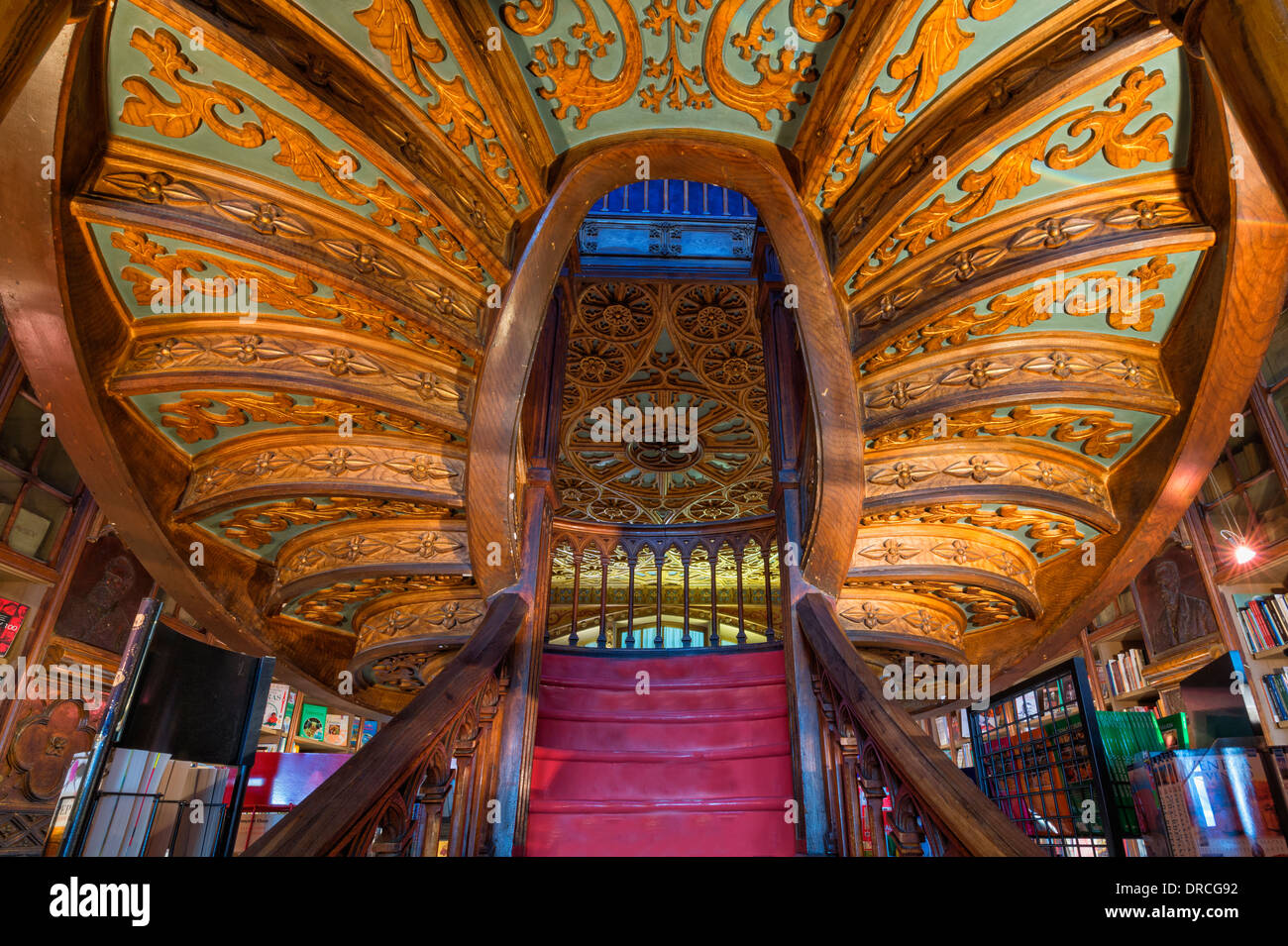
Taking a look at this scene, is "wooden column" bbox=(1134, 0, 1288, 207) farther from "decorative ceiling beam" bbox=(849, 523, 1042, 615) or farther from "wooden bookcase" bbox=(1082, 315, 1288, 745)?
"wooden bookcase" bbox=(1082, 315, 1288, 745)

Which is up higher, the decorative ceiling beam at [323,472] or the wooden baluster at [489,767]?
the decorative ceiling beam at [323,472]

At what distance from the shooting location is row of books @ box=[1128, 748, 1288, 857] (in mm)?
2846

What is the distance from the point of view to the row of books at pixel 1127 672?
618 centimetres

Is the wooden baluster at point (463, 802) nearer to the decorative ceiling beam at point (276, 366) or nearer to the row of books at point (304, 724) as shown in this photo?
the decorative ceiling beam at point (276, 366)

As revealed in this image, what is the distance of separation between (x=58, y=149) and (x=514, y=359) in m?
1.51

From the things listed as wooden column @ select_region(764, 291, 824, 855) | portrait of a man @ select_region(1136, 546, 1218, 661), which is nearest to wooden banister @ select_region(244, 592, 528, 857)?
wooden column @ select_region(764, 291, 824, 855)

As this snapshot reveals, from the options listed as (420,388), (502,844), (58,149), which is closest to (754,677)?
(502,844)

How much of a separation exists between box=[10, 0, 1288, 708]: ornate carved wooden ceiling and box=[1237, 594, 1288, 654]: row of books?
6.32 feet

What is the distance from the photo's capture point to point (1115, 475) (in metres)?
3.35

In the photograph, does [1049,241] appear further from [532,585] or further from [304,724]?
[304,724]

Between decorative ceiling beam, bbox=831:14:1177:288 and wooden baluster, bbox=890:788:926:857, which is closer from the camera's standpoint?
wooden baluster, bbox=890:788:926:857

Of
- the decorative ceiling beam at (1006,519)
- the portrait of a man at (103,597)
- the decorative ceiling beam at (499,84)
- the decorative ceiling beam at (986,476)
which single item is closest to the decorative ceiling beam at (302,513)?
the decorative ceiling beam at (499,84)

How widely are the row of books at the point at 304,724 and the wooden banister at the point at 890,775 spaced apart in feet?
19.4

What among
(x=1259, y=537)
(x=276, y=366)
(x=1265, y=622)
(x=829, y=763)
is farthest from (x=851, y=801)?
(x=1259, y=537)
